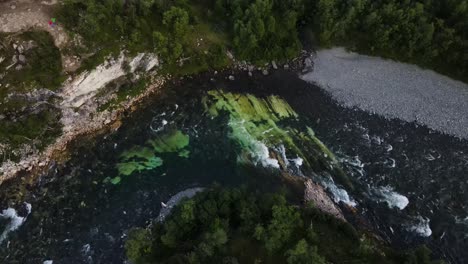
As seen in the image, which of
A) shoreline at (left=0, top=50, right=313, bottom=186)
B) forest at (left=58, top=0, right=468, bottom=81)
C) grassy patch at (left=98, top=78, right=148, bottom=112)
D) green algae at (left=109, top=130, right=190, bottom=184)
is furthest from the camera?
grassy patch at (left=98, top=78, right=148, bottom=112)

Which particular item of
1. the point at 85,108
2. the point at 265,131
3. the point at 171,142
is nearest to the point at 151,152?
the point at 171,142

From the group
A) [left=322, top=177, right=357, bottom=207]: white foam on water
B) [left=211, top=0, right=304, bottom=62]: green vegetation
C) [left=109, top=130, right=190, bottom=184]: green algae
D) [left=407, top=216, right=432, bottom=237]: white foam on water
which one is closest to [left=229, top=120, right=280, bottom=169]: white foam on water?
[left=322, top=177, right=357, bottom=207]: white foam on water

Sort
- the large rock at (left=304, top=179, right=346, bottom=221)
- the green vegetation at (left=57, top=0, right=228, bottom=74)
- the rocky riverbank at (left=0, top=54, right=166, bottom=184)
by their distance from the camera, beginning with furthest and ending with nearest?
1. the green vegetation at (left=57, top=0, right=228, bottom=74)
2. the rocky riverbank at (left=0, top=54, right=166, bottom=184)
3. the large rock at (left=304, top=179, right=346, bottom=221)

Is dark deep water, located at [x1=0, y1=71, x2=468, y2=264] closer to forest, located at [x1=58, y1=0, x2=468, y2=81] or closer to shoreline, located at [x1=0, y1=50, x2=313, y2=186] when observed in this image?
shoreline, located at [x1=0, y1=50, x2=313, y2=186]

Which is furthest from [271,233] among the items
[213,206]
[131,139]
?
[131,139]

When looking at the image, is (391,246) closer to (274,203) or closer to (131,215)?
(274,203)

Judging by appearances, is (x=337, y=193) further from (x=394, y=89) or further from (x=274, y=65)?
(x=274, y=65)

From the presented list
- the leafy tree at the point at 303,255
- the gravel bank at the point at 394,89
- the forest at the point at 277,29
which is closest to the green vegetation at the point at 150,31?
the forest at the point at 277,29
